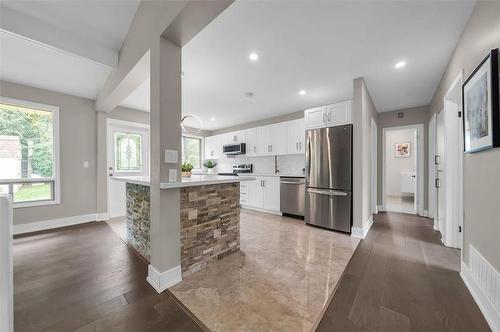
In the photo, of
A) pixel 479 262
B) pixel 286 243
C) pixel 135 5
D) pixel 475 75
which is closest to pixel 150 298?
pixel 286 243

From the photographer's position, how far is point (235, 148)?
5.55 metres

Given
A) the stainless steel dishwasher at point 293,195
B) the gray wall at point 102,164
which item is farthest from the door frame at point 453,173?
the gray wall at point 102,164

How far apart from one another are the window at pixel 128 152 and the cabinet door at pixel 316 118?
3.93 metres

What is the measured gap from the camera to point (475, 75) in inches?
63.8

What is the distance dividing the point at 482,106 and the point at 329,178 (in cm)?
197

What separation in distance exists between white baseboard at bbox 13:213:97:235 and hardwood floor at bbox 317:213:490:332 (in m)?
4.54

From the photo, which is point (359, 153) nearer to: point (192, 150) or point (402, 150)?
point (192, 150)

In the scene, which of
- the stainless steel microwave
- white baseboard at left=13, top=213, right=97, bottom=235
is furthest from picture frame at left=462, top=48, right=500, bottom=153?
white baseboard at left=13, top=213, right=97, bottom=235

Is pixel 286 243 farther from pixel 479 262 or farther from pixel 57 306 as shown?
pixel 57 306

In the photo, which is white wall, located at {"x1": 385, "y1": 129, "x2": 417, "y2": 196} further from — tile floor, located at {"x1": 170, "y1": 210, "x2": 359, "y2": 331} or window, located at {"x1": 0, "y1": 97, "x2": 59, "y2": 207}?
window, located at {"x1": 0, "y1": 97, "x2": 59, "y2": 207}

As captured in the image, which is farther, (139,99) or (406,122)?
(406,122)

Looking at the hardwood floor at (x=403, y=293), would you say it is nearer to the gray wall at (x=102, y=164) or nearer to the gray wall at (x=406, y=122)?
the gray wall at (x=406, y=122)

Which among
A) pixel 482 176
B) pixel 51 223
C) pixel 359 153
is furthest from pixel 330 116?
pixel 51 223

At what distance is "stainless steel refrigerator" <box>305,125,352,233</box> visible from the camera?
311 centimetres
